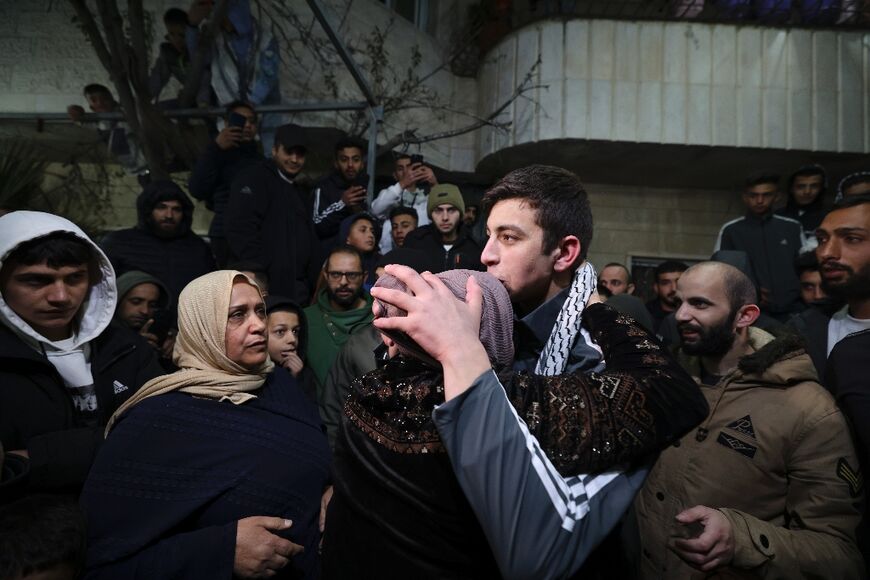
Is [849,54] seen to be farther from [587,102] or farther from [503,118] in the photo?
[503,118]

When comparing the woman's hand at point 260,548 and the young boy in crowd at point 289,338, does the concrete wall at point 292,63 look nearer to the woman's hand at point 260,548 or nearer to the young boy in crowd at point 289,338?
the young boy in crowd at point 289,338

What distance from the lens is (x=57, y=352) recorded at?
2271 mm

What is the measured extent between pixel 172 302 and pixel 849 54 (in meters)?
8.48

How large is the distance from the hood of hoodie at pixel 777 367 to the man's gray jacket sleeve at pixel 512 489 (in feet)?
5.04

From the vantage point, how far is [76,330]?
7.87 feet

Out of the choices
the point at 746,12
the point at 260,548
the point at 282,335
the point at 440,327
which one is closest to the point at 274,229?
the point at 282,335

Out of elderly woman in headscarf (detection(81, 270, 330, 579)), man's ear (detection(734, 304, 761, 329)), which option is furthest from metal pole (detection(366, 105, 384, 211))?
man's ear (detection(734, 304, 761, 329))

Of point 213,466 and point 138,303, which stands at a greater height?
point 138,303

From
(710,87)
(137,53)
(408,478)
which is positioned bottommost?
(408,478)

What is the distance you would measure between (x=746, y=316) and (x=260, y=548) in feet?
7.46

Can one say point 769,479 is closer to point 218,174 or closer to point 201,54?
point 218,174

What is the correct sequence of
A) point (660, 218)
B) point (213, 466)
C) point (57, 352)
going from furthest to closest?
point (660, 218) → point (57, 352) → point (213, 466)

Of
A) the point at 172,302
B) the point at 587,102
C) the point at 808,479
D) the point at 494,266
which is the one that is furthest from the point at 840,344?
the point at 587,102

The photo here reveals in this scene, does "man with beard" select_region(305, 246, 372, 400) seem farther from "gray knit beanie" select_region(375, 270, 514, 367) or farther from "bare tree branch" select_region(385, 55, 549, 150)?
"bare tree branch" select_region(385, 55, 549, 150)
